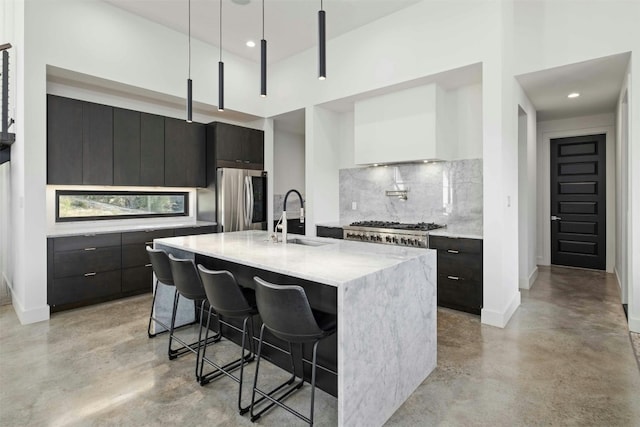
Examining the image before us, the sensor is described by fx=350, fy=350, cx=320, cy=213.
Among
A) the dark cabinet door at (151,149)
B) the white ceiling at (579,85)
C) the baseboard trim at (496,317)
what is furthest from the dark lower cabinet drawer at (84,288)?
the white ceiling at (579,85)

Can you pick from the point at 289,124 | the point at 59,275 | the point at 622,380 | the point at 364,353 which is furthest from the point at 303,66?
the point at 622,380

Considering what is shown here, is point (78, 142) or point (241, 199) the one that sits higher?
point (78, 142)

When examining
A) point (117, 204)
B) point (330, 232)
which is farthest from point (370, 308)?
point (117, 204)

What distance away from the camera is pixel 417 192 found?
4.70 metres

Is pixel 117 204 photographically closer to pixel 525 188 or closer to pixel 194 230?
pixel 194 230

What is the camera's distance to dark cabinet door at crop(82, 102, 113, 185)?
13.4 ft

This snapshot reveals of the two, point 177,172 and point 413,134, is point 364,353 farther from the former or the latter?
point 177,172

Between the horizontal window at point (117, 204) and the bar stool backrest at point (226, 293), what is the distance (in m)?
3.21

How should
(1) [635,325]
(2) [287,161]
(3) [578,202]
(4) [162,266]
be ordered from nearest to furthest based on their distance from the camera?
(4) [162,266] < (1) [635,325] < (3) [578,202] < (2) [287,161]

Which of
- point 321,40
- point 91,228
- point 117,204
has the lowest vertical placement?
point 91,228

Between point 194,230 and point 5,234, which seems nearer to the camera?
point 5,234

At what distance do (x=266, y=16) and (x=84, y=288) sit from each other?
3.83m

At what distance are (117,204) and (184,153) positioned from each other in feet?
3.73

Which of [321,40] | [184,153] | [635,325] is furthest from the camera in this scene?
[184,153]
